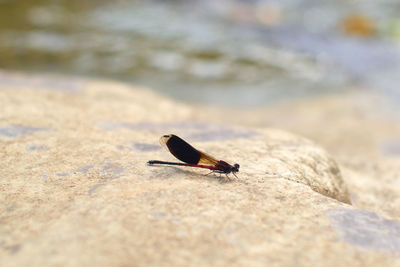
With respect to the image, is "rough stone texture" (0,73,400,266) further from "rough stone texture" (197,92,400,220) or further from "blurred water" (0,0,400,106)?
"blurred water" (0,0,400,106)

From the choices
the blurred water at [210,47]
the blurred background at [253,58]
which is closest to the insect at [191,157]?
the blurred background at [253,58]

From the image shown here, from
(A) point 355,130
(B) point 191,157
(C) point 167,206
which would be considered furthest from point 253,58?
(C) point 167,206

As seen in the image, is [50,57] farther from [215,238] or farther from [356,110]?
[215,238]

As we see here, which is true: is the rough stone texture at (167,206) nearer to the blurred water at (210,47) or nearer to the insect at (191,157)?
the insect at (191,157)

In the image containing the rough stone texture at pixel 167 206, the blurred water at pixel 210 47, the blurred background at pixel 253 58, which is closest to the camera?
the rough stone texture at pixel 167 206

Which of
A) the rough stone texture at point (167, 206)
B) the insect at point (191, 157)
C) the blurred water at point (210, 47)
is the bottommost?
the rough stone texture at point (167, 206)

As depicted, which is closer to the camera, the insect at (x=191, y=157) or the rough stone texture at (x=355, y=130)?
the insect at (x=191, y=157)

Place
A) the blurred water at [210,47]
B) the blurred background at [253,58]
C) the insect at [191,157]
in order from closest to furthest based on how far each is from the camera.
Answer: the insect at [191,157] < the blurred background at [253,58] < the blurred water at [210,47]
